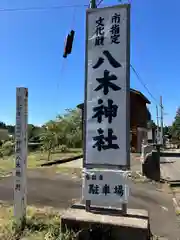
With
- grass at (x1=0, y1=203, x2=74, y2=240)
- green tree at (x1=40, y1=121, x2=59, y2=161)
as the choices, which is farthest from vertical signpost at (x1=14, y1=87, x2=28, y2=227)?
green tree at (x1=40, y1=121, x2=59, y2=161)

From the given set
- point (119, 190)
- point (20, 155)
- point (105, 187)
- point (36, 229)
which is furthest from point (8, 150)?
point (119, 190)

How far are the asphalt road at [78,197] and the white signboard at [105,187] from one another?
4.90ft

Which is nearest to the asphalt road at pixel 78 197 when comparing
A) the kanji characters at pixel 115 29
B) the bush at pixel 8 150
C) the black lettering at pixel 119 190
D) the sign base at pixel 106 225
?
the sign base at pixel 106 225

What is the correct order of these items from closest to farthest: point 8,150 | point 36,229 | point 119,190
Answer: point 119,190 < point 36,229 < point 8,150

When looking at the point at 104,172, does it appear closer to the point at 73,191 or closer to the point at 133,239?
the point at 133,239

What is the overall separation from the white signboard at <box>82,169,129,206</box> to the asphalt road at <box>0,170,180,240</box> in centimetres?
149

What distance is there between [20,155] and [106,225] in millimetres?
1830

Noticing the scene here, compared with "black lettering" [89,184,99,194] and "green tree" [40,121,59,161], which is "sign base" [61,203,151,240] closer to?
"black lettering" [89,184,99,194]

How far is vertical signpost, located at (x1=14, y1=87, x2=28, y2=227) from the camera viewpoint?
16.1ft

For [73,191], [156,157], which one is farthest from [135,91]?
[73,191]

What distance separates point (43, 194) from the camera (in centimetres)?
812

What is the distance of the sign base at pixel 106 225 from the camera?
13.4 feet

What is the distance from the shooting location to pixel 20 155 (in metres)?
5.00

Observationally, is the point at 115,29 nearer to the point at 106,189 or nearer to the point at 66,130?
the point at 106,189
